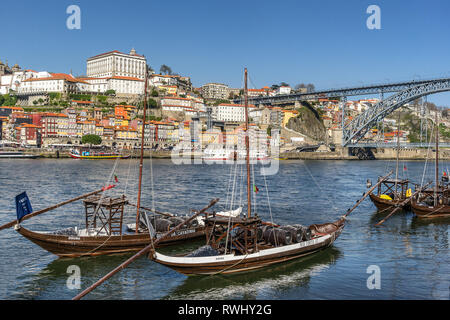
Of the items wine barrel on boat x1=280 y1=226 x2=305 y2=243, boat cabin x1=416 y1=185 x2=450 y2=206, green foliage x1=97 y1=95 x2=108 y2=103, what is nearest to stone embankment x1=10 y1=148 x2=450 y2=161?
green foliage x1=97 y1=95 x2=108 y2=103

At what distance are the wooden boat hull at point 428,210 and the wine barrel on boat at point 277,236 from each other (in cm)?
918

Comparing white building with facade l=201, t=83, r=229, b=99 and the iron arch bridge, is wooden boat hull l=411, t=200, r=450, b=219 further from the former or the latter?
white building with facade l=201, t=83, r=229, b=99

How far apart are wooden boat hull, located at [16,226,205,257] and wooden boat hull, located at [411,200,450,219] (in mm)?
12046

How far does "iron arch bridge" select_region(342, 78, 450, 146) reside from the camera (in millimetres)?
60594

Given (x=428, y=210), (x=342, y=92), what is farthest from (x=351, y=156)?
(x=428, y=210)

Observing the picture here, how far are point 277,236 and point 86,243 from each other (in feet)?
17.0

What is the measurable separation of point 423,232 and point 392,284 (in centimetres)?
696

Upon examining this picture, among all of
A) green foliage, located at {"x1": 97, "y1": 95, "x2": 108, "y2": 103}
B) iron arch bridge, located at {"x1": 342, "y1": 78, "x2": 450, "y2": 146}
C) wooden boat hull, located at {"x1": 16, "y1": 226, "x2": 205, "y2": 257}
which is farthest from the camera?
green foliage, located at {"x1": 97, "y1": 95, "x2": 108, "y2": 103}

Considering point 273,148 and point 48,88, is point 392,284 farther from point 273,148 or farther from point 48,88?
point 48,88

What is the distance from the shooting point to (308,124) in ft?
313

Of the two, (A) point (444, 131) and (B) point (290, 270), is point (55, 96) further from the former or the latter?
(A) point (444, 131)

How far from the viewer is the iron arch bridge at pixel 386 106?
60.6 meters

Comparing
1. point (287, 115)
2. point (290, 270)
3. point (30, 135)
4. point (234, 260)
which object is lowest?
point (290, 270)
